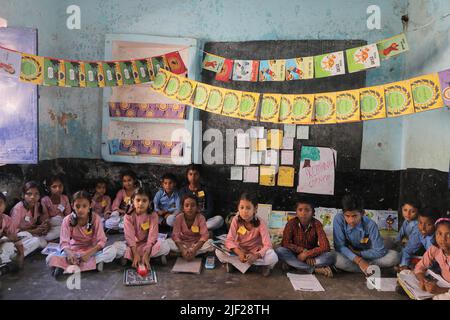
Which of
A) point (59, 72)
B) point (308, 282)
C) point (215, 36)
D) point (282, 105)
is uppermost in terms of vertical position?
point (215, 36)

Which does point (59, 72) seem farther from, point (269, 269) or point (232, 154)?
point (269, 269)

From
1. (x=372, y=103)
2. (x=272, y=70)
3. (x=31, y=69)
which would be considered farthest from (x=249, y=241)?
(x=31, y=69)

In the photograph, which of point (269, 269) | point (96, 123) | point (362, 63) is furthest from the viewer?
point (96, 123)

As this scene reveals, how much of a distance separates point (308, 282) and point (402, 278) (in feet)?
2.45

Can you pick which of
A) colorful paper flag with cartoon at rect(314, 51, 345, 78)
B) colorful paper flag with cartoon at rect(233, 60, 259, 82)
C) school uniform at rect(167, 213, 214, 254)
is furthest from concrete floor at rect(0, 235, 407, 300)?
colorful paper flag with cartoon at rect(233, 60, 259, 82)

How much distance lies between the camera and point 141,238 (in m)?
3.71

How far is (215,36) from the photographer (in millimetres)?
4848

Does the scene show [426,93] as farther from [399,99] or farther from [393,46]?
[393,46]

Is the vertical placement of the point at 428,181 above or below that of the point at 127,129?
below

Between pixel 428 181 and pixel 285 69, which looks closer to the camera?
pixel 428 181

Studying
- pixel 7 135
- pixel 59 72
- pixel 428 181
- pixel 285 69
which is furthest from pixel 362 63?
pixel 7 135

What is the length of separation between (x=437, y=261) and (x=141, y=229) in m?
2.51

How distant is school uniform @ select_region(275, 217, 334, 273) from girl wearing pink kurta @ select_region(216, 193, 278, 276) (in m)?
0.18

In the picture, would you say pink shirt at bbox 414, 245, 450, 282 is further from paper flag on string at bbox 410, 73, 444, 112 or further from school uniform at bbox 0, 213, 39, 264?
school uniform at bbox 0, 213, 39, 264
